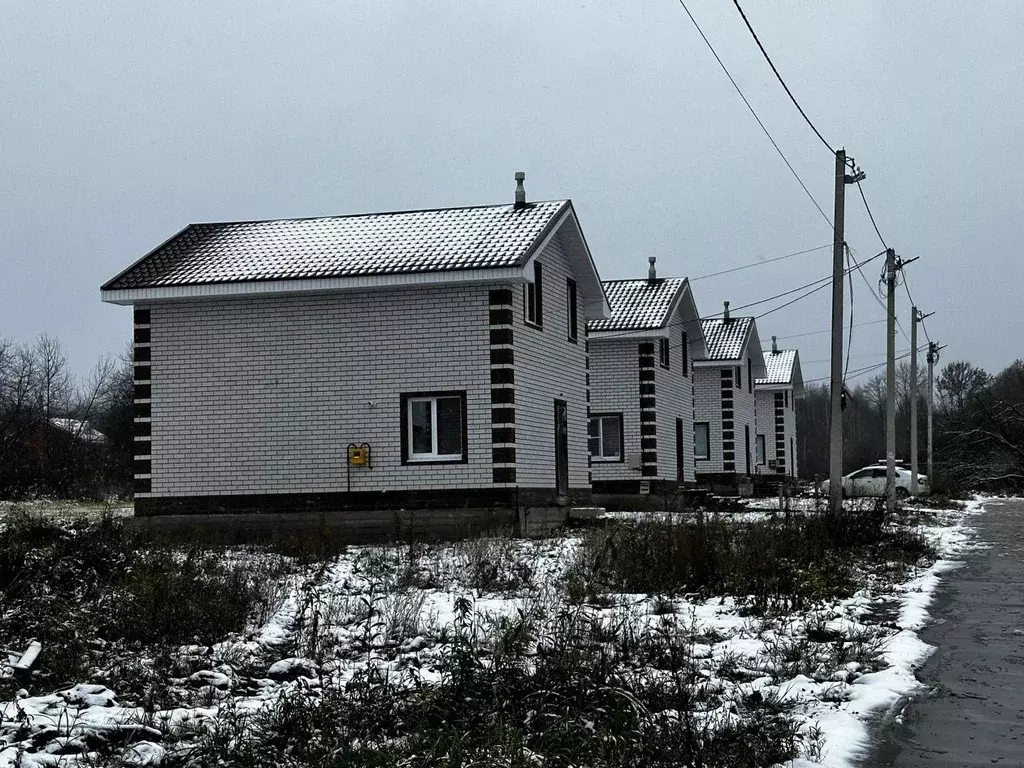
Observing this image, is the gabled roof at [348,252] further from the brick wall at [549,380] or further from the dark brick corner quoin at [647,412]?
the dark brick corner quoin at [647,412]

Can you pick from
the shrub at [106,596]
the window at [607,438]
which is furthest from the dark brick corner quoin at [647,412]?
the shrub at [106,596]

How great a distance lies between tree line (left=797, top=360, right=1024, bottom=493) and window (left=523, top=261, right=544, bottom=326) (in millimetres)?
26066

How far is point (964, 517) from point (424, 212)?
57.7 feet

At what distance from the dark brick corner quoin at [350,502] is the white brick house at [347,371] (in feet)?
0.10

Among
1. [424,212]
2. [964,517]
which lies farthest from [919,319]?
[424,212]

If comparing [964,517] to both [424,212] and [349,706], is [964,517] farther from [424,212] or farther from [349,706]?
[349,706]

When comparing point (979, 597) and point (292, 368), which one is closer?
point (979, 597)

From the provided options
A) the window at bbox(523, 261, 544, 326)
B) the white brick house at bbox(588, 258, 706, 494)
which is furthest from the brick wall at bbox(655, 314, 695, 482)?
the window at bbox(523, 261, 544, 326)

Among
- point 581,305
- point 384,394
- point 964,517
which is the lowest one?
point 964,517

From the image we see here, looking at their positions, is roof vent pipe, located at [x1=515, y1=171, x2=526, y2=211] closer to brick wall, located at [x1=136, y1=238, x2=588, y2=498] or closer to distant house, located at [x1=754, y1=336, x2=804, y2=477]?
brick wall, located at [x1=136, y1=238, x2=588, y2=498]

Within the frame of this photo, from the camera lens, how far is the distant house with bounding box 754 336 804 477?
57.9 metres

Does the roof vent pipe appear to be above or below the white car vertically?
above

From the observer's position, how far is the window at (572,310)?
27.2 meters

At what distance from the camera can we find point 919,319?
47.4m
